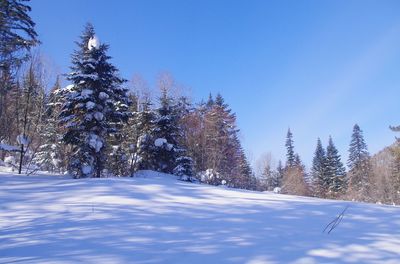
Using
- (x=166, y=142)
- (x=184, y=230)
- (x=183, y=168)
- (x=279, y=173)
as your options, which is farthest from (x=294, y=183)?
(x=184, y=230)

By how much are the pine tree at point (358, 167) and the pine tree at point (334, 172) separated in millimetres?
1318

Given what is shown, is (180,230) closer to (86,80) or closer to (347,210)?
(347,210)

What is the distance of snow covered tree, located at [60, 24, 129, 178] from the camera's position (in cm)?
1734

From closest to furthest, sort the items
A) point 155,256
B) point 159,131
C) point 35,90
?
point 155,256 < point 35,90 < point 159,131

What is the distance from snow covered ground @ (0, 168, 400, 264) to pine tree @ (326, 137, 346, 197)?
1767 inches

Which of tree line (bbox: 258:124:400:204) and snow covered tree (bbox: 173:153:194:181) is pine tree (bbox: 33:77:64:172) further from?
tree line (bbox: 258:124:400:204)

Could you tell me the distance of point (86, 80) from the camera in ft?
58.5

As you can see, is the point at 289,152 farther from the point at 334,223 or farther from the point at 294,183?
the point at 334,223

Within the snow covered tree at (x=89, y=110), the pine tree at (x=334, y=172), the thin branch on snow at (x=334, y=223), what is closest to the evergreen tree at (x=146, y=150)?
the snow covered tree at (x=89, y=110)

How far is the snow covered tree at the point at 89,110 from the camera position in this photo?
683 inches

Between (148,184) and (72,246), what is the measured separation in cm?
506

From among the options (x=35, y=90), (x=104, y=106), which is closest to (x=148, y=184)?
(x=104, y=106)

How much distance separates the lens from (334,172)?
167 feet

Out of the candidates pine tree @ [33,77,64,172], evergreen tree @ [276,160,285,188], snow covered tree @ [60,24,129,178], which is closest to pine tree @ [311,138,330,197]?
evergreen tree @ [276,160,285,188]
